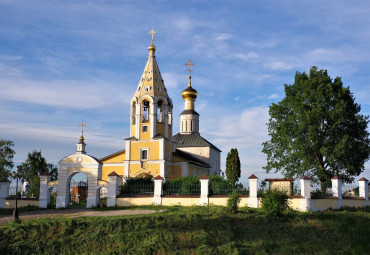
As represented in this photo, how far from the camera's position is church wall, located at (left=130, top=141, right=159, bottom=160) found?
31422 mm

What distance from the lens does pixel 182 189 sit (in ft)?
62.8

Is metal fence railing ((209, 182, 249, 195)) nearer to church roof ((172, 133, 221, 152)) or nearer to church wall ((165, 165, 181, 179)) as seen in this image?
church wall ((165, 165, 181, 179))

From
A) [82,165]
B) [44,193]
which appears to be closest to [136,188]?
[82,165]

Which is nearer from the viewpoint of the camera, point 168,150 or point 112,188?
point 112,188

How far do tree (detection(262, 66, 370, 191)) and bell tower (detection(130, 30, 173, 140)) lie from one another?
10557mm

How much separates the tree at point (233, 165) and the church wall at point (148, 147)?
554cm

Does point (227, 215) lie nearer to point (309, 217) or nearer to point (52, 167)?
point (309, 217)

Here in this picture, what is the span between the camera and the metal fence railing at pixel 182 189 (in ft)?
62.5

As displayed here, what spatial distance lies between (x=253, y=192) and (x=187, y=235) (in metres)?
5.78

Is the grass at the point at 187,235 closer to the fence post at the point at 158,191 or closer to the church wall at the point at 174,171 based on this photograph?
the fence post at the point at 158,191

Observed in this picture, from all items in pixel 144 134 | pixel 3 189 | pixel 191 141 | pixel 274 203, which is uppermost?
pixel 191 141

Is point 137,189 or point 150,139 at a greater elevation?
point 150,139

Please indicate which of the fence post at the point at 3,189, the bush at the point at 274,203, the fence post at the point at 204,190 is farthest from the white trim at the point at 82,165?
the bush at the point at 274,203

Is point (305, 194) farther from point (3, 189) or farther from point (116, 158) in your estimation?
point (116, 158)
